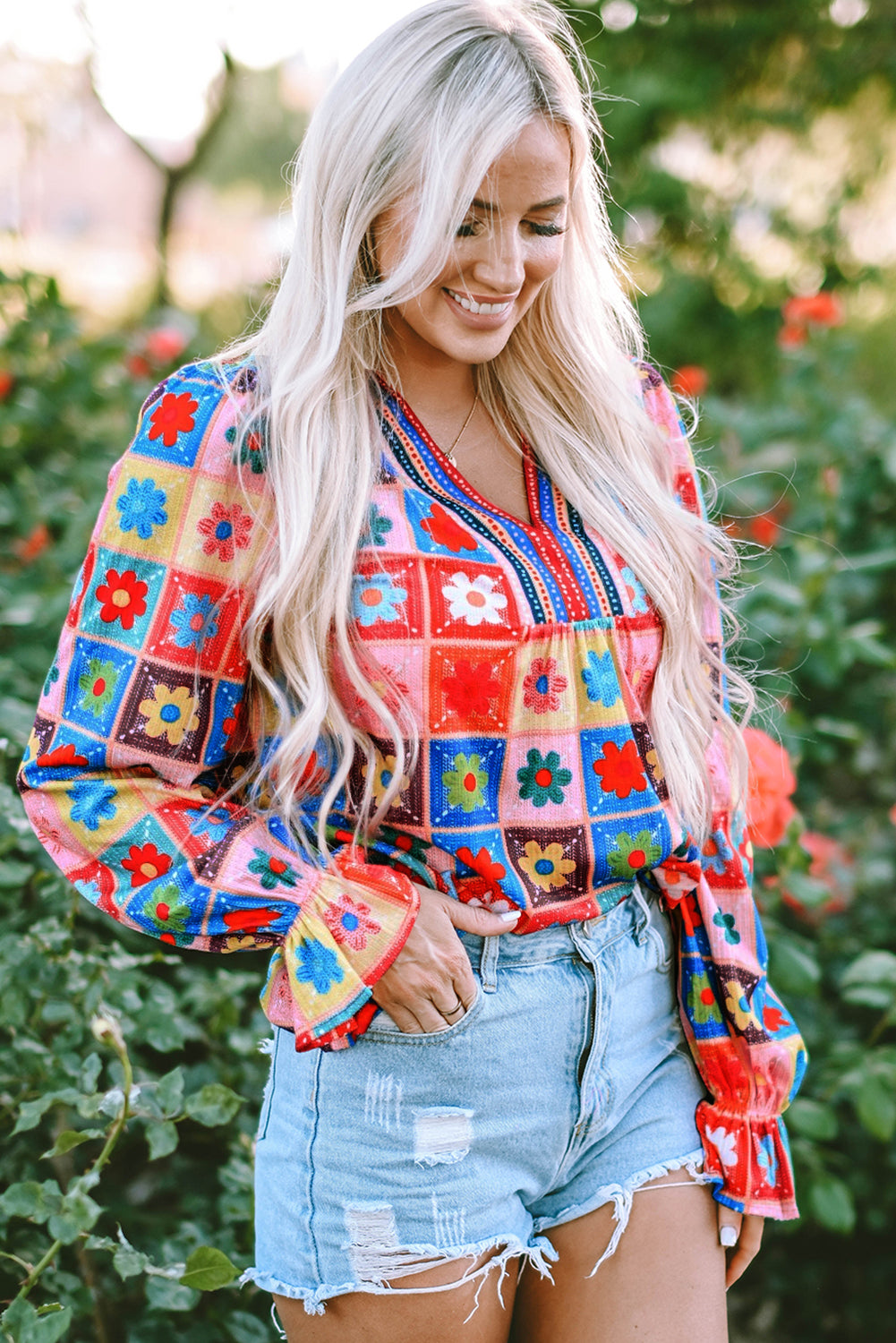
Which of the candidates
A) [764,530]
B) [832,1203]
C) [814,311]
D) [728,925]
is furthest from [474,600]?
[814,311]

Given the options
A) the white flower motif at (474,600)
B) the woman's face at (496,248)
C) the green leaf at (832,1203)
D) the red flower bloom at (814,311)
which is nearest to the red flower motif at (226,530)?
the white flower motif at (474,600)

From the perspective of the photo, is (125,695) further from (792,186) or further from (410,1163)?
(792,186)

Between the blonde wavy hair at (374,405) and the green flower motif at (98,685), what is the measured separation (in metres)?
0.16

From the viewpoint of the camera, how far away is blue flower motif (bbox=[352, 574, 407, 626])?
1372mm

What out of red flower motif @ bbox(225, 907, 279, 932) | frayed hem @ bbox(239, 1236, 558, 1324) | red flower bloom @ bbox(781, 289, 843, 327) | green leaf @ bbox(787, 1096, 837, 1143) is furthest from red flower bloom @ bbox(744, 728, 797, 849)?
red flower bloom @ bbox(781, 289, 843, 327)

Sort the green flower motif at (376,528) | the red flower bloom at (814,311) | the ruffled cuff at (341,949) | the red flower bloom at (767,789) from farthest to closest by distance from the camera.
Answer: the red flower bloom at (814,311) < the red flower bloom at (767,789) < the green flower motif at (376,528) < the ruffled cuff at (341,949)

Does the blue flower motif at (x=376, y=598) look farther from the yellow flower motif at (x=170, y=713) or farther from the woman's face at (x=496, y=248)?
the woman's face at (x=496, y=248)

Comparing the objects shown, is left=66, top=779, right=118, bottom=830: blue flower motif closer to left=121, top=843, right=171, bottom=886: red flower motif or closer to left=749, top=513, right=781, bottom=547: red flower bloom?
left=121, top=843, right=171, bottom=886: red flower motif

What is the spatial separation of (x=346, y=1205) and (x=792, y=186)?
7.15 metres

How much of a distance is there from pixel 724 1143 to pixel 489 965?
0.42 meters

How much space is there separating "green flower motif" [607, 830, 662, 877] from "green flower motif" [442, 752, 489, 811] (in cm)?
17

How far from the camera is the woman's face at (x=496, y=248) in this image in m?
1.41

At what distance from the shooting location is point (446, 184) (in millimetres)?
1354

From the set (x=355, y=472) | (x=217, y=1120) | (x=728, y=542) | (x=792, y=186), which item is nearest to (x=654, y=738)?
(x=728, y=542)
